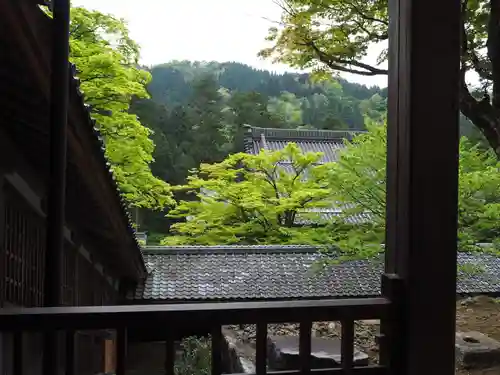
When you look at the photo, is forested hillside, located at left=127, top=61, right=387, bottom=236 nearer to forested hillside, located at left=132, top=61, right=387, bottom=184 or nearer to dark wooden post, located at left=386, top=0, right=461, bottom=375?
forested hillside, located at left=132, top=61, right=387, bottom=184

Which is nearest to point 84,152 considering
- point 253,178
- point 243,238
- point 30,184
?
point 30,184

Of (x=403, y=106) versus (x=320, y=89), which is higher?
(x=320, y=89)

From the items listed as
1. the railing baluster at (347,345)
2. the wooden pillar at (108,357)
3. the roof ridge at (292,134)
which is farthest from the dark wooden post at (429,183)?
the roof ridge at (292,134)

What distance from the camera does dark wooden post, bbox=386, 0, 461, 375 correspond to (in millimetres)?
1077

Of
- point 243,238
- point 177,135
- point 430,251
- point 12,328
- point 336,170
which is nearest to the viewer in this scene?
point 12,328

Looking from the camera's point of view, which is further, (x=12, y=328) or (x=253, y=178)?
(x=253, y=178)

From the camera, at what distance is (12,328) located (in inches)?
37.2

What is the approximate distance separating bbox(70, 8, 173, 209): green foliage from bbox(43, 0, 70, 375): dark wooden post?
3.91 meters

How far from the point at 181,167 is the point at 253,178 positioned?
181cm

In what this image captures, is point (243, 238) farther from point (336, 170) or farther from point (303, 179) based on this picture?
point (336, 170)

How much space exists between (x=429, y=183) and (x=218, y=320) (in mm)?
582

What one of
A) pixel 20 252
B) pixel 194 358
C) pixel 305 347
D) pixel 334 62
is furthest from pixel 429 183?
pixel 194 358

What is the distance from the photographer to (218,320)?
1016 millimetres

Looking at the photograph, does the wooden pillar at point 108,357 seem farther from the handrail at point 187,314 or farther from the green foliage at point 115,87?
the handrail at point 187,314
